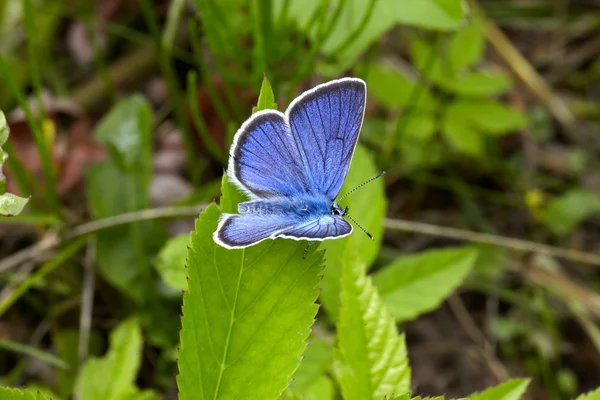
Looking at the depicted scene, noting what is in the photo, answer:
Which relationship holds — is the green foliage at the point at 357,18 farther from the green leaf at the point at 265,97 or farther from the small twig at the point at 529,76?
the small twig at the point at 529,76

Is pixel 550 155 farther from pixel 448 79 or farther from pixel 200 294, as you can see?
pixel 200 294

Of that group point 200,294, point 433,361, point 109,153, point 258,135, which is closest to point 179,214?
point 109,153

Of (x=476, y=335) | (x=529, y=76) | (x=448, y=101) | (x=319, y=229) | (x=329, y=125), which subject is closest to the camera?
(x=319, y=229)

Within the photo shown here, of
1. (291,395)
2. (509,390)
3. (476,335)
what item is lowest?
(476,335)

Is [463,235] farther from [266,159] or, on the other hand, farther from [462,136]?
[266,159]

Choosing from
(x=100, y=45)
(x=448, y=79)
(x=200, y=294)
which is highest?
(x=100, y=45)

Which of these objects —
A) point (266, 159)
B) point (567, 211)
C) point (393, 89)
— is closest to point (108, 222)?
point (266, 159)

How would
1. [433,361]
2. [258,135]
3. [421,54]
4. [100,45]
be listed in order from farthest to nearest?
[100,45], [421,54], [433,361], [258,135]
